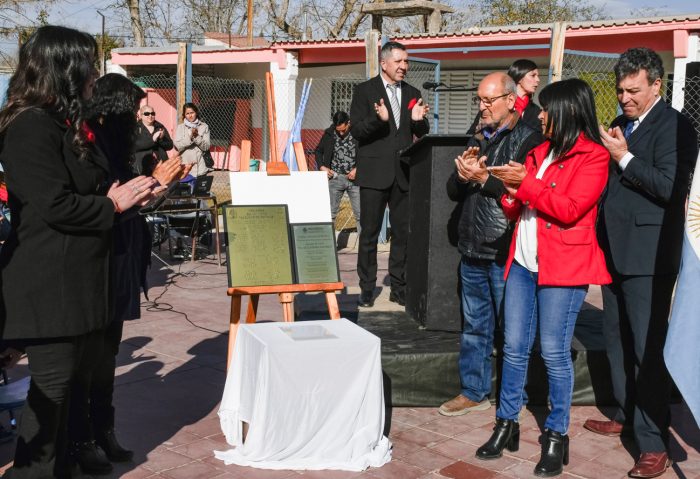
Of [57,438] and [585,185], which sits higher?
[585,185]

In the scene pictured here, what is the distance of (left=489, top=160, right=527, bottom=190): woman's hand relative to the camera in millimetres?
3854

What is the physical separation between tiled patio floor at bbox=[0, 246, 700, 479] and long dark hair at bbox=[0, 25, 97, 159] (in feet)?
5.75

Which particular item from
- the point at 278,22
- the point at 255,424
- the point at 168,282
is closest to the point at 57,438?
the point at 255,424

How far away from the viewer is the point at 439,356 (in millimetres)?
5000

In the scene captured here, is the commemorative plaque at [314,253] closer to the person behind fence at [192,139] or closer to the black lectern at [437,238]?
the black lectern at [437,238]

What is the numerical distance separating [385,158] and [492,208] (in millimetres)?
1948

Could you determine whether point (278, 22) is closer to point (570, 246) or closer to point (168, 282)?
point (168, 282)

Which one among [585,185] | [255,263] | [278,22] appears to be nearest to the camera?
[585,185]

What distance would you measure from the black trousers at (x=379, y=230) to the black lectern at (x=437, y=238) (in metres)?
0.75

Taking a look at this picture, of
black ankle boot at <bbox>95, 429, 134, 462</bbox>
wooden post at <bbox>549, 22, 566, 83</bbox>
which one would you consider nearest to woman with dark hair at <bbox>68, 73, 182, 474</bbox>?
black ankle boot at <bbox>95, 429, 134, 462</bbox>

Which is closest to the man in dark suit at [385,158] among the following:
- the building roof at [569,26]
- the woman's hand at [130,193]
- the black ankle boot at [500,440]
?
the black ankle boot at [500,440]

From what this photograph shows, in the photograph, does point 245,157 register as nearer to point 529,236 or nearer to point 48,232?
point 529,236

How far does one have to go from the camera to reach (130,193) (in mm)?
3355

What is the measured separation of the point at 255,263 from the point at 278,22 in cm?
2925
